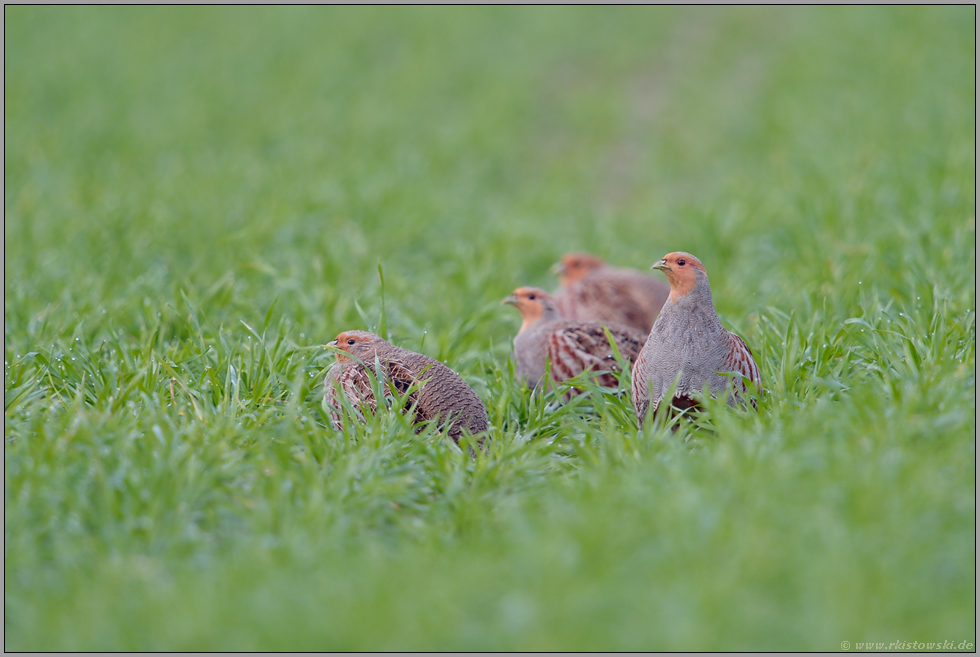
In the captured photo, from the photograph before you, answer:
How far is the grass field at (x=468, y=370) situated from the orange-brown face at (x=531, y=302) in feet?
1.08

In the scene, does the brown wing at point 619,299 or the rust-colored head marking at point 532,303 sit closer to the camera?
the rust-colored head marking at point 532,303

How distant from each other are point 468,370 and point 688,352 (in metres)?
1.44

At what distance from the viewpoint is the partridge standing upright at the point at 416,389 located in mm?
3703

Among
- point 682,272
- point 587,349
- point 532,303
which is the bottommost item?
point 587,349

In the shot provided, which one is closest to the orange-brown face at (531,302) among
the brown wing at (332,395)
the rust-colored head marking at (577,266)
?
the rust-colored head marking at (577,266)

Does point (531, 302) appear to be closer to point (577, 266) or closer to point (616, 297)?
point (616, 297)

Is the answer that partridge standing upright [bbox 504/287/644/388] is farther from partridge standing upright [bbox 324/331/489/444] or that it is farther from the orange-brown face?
partridge standing upright [bbox 324/331/489/444]

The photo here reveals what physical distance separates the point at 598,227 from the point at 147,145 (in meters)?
5.31

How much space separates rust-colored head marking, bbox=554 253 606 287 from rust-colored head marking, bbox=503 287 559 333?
96 centimetres

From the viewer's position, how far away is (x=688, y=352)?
359 centimetres

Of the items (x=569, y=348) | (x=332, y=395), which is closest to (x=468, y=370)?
(x=569, y=348)

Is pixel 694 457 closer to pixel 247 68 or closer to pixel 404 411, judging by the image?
pixel 404 411

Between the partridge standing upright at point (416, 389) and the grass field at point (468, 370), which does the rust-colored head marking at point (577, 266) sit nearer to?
the grass field at point (468, 370)

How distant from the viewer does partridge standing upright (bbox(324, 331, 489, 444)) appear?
370cm
